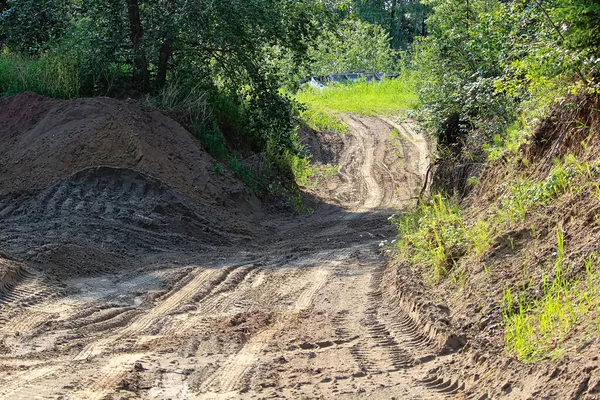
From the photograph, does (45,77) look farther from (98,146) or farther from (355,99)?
(355,99)

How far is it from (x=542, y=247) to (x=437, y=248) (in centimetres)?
171

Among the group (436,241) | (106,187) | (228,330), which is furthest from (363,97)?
(228,330)

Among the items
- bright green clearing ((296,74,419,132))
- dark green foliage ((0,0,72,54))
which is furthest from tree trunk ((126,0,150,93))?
bright green clearing ((296,74,419,132))

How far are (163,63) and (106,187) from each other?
4.84m

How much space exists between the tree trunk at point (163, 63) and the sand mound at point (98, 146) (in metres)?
1.83

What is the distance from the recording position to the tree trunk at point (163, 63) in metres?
16.9

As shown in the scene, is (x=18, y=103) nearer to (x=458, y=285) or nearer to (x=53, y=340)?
(x=53, y=340)

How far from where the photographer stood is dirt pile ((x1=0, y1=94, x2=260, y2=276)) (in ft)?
37.3

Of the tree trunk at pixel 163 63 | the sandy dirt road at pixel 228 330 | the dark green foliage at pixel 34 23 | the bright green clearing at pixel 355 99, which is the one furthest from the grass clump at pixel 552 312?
the bright green clearing at pixel 355 99

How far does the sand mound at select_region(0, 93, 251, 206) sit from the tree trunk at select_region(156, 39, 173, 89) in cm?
183

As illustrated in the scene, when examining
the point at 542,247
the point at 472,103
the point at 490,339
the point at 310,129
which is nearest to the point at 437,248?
the point at 542,247

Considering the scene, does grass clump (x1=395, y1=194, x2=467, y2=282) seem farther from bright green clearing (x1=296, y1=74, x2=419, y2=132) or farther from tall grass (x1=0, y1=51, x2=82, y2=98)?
bright green clearing (x1=296, y1=74, x2=419, y2=132)

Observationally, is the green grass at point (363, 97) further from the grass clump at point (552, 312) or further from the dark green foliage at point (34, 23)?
the grass clump at point (552, 312)

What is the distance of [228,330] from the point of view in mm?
7000
